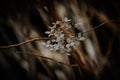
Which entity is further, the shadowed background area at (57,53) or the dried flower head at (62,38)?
the shadowed background area at (57,53)

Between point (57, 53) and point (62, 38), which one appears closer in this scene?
point (62, 38)

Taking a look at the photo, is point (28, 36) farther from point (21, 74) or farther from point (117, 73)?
point (117, 73)

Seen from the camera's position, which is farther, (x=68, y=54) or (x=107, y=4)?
(x=107, y=4)

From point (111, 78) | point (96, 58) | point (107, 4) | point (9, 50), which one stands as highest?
point (107, 4)

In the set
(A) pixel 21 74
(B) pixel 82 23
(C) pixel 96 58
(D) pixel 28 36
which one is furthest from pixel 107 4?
(A) pixel 21 74

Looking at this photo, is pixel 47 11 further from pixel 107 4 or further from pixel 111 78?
pixel 111 78

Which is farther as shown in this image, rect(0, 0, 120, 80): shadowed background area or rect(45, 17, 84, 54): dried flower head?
rect(0, 0, 120, 80): shadowed background area

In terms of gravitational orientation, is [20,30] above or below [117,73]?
above
